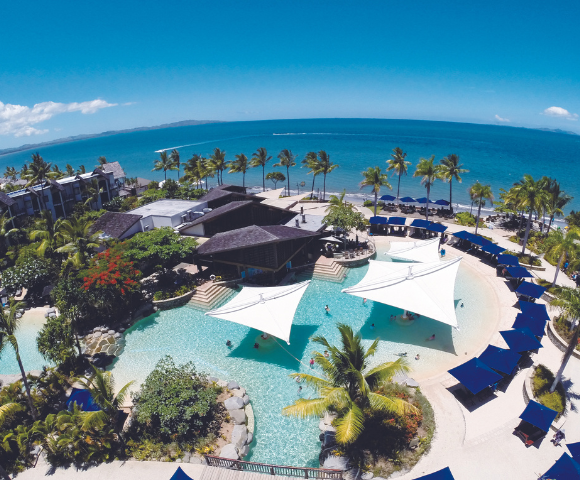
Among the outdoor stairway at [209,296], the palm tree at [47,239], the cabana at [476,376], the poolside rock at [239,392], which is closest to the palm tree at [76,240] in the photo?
the palm tree at [47,239]

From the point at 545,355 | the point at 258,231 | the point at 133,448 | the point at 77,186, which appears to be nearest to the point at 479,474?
the point at 545,355

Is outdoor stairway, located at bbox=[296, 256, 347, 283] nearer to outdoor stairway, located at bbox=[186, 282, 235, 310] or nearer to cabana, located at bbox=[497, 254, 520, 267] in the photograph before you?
outdoor stairway, located at bbox=[186, 282, 235, 310]

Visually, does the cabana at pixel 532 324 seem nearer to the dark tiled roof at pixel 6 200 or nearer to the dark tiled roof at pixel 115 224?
the dark tiled roof at pixel 115 224

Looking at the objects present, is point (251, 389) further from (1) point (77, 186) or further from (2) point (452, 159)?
(1) point (77, 186)

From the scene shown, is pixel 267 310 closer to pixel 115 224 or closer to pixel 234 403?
pixel 234 403

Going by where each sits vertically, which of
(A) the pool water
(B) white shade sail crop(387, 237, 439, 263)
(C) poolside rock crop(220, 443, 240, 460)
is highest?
(B) white shade sail crop(387, 237, 439, 263)

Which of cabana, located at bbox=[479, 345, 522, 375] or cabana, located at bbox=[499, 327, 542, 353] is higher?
cabana, located at bbox=[499, 327, 542, 353]

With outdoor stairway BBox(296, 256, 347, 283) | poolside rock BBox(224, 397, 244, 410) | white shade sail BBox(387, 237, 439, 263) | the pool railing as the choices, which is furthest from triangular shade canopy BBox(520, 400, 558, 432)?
outdoor stairway BBox(296, 256, 347, 283)
